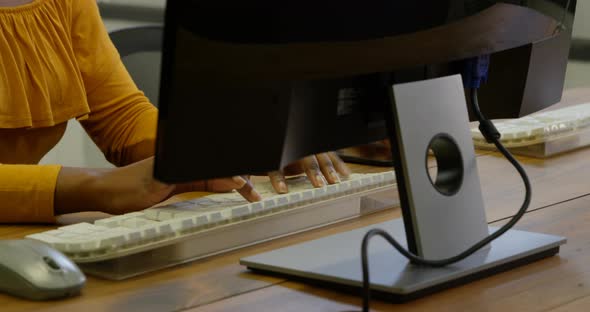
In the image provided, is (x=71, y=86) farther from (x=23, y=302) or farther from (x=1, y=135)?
(x=23, y=302)

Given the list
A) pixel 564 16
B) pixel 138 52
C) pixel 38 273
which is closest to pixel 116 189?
pixel 38 273

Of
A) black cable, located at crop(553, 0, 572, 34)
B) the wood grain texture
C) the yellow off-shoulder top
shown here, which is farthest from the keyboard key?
the yellow off-shoulder top

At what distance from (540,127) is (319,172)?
51 cm

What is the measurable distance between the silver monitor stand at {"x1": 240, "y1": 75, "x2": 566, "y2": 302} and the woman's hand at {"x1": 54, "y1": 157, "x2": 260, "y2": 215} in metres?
0.26

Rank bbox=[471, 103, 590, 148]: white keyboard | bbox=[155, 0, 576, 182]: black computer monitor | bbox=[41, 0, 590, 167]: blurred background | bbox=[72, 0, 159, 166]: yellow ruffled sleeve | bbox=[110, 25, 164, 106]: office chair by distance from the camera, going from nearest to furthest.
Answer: bbox=[155, 0, 576, 182]: black computer monitor < bbox=[471, 103, 590, 148]: white keyboard < bbox=[72, 0, 159, 166]: yellow ruffled sleeve < bbox=[110, 25, 164, 106]: office chair < bbox=[41, 0, 590, 167]: blurred background

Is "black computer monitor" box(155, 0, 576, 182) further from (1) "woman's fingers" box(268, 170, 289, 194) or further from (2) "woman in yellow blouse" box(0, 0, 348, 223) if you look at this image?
(2) "woman in yellow blouse" box(0, 0, 348, 223)

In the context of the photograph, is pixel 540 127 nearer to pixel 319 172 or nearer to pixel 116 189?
pixel 319 172

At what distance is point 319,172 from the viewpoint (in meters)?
1.20

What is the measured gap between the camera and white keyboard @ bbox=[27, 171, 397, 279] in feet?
3.03

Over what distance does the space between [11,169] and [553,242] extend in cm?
72

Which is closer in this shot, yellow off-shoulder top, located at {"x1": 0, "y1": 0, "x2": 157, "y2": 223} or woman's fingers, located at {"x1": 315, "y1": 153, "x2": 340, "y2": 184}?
woman's fingers, located at {"x1": 315, "y1": 153, "x2": 340, "y2": 184}

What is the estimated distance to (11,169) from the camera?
1.24 meters

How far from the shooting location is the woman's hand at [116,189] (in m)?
1.18

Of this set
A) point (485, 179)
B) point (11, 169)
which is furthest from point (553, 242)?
point (11, 169)
